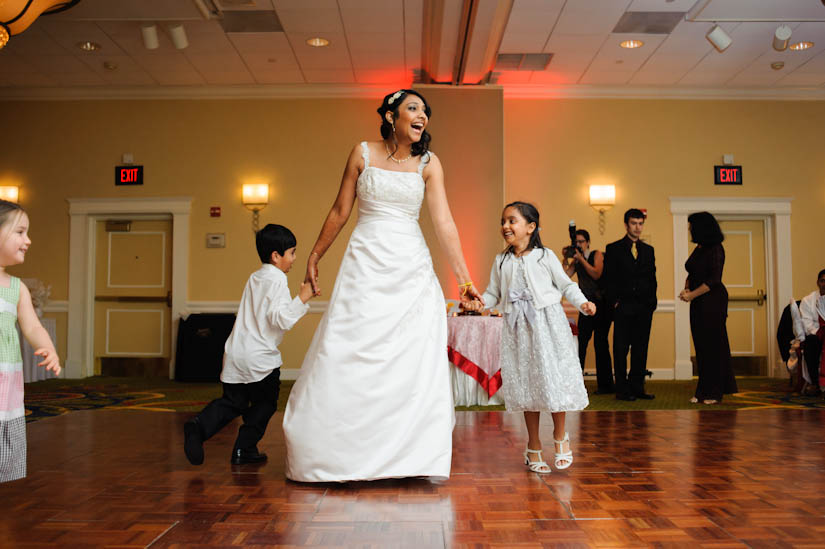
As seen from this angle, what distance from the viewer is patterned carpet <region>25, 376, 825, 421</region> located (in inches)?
210

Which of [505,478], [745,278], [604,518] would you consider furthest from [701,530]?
[745,278]

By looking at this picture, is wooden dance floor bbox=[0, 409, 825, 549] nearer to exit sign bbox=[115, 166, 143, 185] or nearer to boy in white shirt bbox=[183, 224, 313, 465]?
boy in white shirt bbox=[183, 224, 313, 465]

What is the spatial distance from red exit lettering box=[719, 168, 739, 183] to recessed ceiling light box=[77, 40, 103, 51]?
7.39 metres

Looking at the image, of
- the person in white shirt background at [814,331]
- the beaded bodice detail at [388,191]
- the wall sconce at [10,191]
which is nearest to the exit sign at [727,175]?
the person in white shirt background at [814,331]

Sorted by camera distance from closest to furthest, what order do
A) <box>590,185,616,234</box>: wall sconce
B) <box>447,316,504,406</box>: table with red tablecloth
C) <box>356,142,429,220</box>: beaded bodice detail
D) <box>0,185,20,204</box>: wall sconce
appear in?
<box>356,142,429,220</box>: beaded bodice detail < <box>447,316,504,406</box>: table with red tablecloth < <box>590,185,616,234</box>: wall sconce < <box>0,185,20,204</box>: wall sconce

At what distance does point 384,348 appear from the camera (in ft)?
8.93

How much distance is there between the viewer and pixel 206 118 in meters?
8.25

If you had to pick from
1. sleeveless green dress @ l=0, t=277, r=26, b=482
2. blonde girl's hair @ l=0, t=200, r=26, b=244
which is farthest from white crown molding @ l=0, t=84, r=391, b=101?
sleeveless green dress @ l=0, t=277, r=26, b=482

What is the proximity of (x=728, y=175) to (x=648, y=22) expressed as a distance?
275 cm

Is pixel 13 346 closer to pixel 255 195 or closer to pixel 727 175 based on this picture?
pixel 255 195

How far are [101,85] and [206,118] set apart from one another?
1352mm

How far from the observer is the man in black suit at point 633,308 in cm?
592

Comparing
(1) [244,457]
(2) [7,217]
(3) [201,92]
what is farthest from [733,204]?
(2) [7,217]

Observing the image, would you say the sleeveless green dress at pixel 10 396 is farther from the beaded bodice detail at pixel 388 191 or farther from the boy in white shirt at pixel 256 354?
the beaded bodice detail at pixel 388 191
